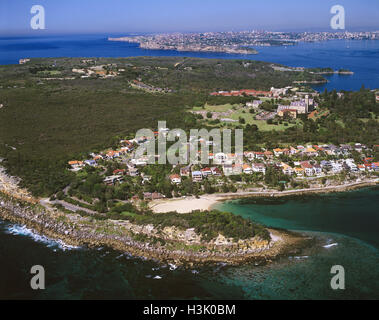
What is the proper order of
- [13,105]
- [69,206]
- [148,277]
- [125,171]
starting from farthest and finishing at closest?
[13,105], [125,171], [69,206], [148,277]

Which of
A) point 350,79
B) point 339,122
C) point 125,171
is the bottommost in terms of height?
point 125,171

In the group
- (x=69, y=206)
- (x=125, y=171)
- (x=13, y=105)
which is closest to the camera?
(x=69, y=206)

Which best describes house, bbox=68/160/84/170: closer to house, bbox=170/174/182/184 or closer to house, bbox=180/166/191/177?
house, bbox=170/174/182/184

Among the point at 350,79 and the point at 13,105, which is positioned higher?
the point at 350,79

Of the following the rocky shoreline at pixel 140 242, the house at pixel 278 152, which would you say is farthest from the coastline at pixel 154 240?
the house at pixel 278 152

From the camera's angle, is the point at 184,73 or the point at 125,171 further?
the point at 184,73

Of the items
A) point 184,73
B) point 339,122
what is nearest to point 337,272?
point 339,122
